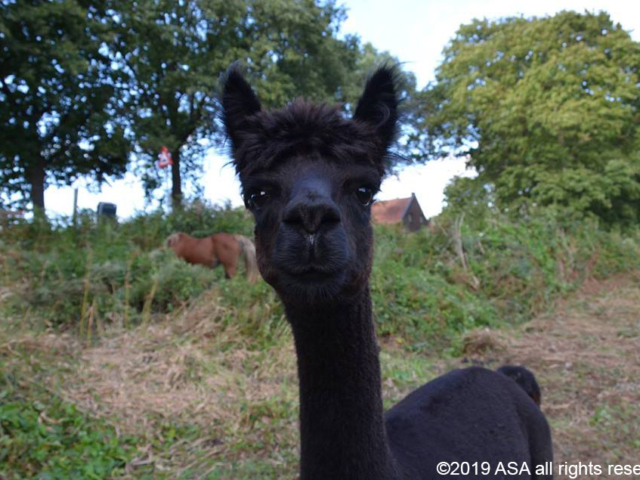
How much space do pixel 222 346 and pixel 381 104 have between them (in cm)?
503

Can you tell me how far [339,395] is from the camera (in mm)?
2207

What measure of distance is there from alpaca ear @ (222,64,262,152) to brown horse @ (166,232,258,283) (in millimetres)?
8546

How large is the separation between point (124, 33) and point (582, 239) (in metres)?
16.8

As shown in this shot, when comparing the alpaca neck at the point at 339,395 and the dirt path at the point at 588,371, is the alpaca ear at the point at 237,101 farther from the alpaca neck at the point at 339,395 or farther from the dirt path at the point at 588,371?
the dirt path at the point at 588,371

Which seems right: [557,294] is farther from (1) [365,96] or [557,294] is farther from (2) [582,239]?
(1) [365,96]

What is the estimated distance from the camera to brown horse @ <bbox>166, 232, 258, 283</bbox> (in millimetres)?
11391

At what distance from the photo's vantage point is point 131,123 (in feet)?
60.0

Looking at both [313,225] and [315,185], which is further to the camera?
[315,185]

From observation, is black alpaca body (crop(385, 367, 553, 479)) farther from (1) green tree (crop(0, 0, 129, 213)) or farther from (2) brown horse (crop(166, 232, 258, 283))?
(1) green tree (crop(0, 0, 129, 213))

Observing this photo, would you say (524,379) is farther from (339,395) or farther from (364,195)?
(364,195)

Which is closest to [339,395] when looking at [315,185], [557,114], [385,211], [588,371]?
[315,185]

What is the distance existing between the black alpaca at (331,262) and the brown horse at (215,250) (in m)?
8.73

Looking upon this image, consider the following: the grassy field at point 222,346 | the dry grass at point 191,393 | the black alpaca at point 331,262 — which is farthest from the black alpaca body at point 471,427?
the dry grass at point 191,393

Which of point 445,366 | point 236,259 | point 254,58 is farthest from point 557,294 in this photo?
point 254,58
